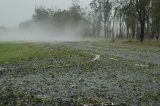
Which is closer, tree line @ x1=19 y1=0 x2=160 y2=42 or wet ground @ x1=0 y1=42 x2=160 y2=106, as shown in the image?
wet ground @ x1=0 y1=42 x2=160 y2=106

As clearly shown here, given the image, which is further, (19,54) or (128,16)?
(128,16)

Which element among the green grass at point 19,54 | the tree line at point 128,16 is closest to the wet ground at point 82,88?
the green grass at point 19,54

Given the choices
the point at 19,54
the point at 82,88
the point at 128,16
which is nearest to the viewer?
the point at 82,88

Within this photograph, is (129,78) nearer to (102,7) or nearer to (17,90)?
(17,90)

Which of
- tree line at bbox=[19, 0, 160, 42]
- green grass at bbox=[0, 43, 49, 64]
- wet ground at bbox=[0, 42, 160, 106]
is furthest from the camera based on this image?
tree line at bbox=[19, 0, 160, 42]

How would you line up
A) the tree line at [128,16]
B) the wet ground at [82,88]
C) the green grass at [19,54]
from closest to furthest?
the wet ground at [82,88]
the green grass at [19,54]
the tree line at [128,16]

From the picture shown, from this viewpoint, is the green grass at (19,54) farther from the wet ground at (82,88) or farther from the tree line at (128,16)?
the tree line at (128,16)

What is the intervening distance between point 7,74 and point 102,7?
119 meters

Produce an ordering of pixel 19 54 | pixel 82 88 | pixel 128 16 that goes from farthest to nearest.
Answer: pixel 128 16, pixel 19 54, pixel 82 88

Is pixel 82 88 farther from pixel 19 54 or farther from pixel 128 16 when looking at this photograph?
pixel 128 16

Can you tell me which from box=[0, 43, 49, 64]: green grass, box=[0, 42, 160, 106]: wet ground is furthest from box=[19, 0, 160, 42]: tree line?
box=[0, 42, 160, 106]: wet ground

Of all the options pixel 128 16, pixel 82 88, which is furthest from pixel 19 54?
pixel 128 16

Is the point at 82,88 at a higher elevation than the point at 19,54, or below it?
higher

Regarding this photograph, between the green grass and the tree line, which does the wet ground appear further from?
the tree line
